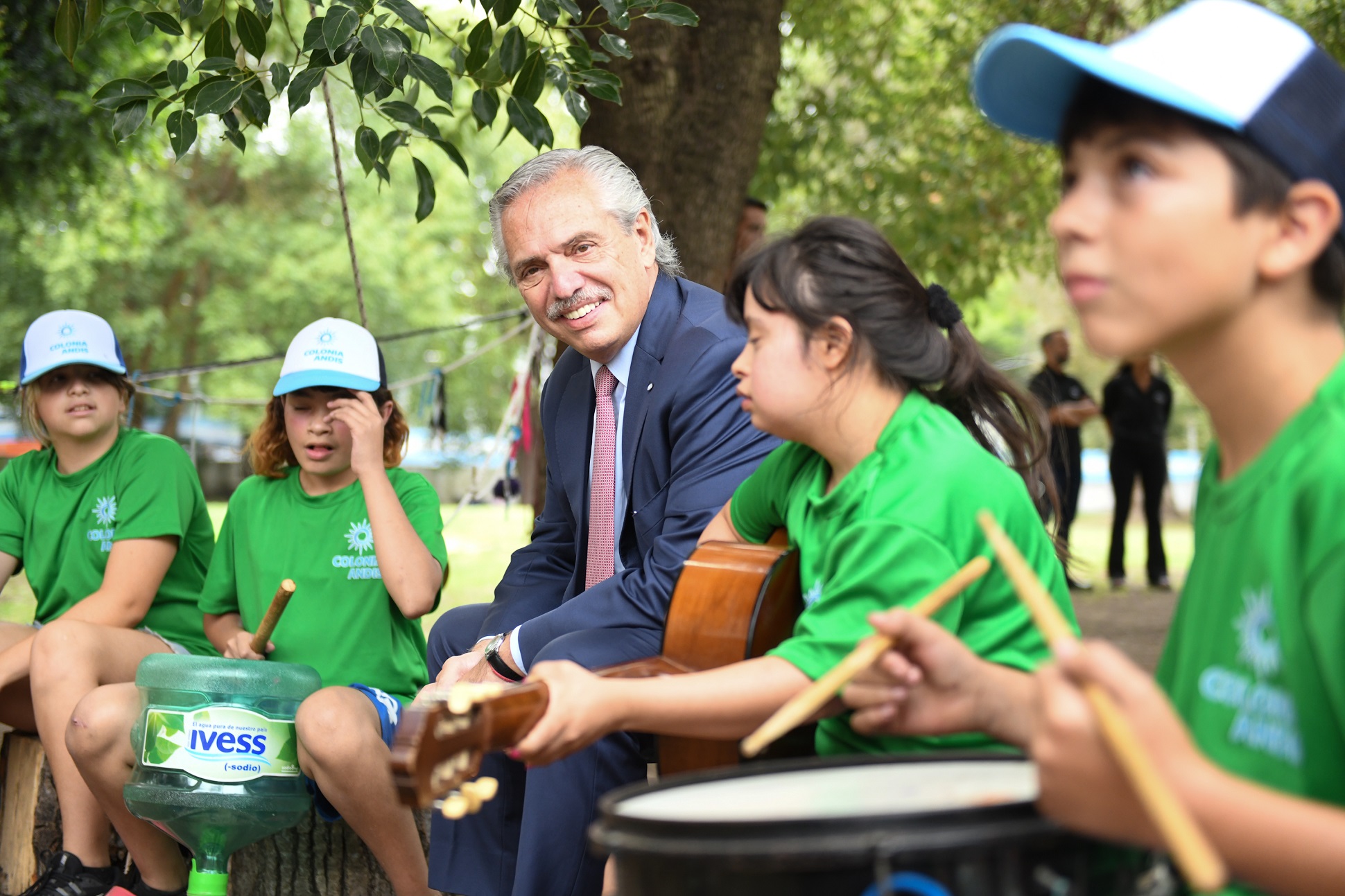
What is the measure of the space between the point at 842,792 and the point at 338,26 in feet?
6.74

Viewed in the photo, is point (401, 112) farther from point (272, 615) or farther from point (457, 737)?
point (457, 737)

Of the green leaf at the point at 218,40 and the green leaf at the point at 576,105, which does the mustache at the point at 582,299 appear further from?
the green leaf at the point at 218,40

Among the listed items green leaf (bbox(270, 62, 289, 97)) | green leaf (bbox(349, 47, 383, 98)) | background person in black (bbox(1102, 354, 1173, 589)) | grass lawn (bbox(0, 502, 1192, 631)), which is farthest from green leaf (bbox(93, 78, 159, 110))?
background person in black (bbox(1102, 354, 1173, 589))

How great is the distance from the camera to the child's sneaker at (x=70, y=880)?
3.30m

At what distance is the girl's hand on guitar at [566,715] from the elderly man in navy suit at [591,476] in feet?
2.33

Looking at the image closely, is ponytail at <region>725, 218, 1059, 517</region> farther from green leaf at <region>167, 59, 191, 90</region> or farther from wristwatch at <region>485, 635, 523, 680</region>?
green leaf at <region>167, 59, 191, 90</region>

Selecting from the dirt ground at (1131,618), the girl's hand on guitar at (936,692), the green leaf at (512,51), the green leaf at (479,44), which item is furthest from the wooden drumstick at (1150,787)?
the dirt ground at (1131,618)

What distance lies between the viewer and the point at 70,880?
131 inches

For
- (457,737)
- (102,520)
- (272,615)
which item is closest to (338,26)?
(272,615)

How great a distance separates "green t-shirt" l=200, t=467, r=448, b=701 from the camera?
132 inches

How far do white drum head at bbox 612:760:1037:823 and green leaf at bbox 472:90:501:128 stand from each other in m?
2.12

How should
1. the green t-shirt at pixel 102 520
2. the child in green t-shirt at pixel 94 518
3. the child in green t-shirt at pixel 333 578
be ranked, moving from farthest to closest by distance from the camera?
1. the green t-shirt at pixel 102 520
2. the child in green t-shirt at pixel 94 518
3. the child in green t-shirt at pixel 333 578

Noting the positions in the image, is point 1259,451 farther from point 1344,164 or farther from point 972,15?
point 972,15

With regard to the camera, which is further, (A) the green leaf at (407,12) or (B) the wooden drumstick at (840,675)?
(A) the green leaf at (407,12)
